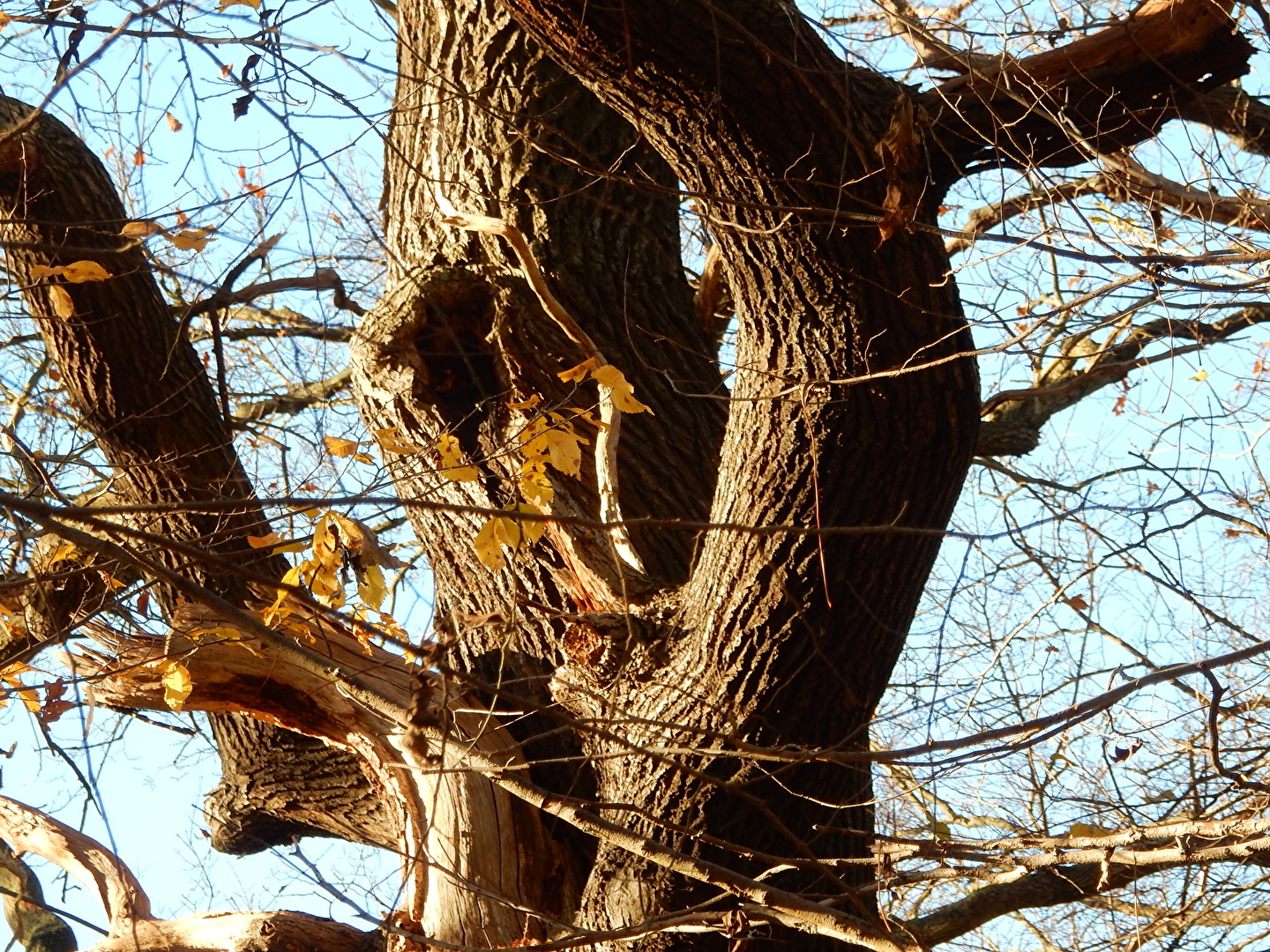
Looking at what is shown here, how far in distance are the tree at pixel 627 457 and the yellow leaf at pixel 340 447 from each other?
0.35ft

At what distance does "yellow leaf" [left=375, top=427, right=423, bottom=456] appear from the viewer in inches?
135

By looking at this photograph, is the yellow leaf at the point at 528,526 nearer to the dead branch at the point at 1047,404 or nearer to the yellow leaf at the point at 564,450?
the yellow leaf at the point at 564,450

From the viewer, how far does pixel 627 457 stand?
3801mm

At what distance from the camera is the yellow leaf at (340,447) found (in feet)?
11.4

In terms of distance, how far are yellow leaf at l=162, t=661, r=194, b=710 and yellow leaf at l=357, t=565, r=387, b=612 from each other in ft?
2.17

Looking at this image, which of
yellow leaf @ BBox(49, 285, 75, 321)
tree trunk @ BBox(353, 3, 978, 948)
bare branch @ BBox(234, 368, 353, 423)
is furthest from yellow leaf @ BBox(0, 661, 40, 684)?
bare branch @ BBox(234, 368, 353, 423)

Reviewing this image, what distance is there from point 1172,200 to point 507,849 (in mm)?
2758

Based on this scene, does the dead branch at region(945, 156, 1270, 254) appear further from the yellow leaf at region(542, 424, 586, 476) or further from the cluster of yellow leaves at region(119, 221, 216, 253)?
the cluster of yellow leaves at region(119, 221, 216, 253)

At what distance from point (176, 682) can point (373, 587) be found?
2.44 ft

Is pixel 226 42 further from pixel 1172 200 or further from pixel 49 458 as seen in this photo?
pixel 1172 200

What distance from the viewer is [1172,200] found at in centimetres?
319

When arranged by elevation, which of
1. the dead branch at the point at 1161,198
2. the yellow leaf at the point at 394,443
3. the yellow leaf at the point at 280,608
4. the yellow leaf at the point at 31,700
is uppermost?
the dead branch at the point at 1161,198

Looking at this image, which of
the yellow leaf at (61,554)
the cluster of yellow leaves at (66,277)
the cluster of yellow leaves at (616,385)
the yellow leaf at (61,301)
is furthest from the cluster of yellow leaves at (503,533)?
the yellow leaf at (61,301)

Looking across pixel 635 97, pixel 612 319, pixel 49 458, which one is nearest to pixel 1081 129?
pixel 635 97
